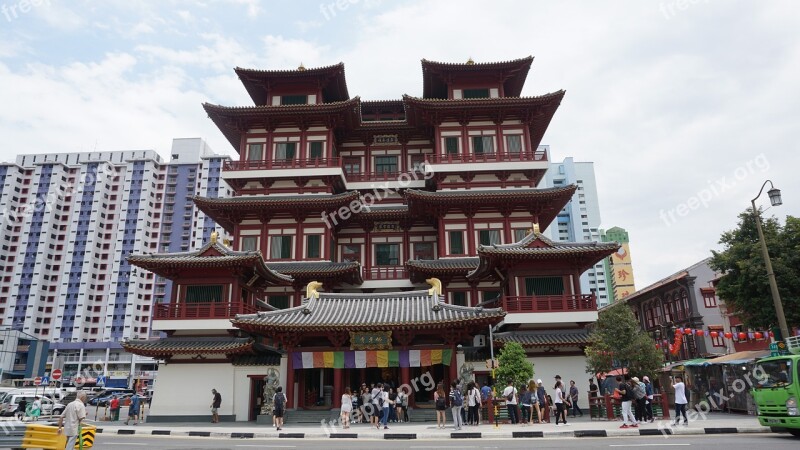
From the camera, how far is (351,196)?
34688 millimetres

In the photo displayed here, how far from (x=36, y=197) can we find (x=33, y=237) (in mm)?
8767

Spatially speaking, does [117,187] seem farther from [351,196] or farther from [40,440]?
[40,440]

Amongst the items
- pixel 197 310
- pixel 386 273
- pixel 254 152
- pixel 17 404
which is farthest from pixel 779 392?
pixel 17 404

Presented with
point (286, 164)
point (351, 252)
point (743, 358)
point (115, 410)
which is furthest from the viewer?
point (351, 252)

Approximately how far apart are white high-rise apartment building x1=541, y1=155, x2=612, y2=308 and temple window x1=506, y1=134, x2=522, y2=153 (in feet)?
301

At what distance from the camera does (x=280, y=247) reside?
3609 cm

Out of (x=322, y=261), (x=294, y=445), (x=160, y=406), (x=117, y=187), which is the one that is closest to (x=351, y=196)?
(x=322, y=261)

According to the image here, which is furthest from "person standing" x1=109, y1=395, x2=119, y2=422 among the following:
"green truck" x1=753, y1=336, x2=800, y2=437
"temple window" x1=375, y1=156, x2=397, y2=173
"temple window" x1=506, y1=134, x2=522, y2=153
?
"green truck" x1=753, y1=336, x2=800, y2=437

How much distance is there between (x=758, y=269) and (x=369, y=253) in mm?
24773

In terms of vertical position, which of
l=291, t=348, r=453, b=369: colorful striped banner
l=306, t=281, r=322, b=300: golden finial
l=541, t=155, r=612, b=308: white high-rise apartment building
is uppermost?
l=541, t=155, r=612, b=308: white high-rise apartment building

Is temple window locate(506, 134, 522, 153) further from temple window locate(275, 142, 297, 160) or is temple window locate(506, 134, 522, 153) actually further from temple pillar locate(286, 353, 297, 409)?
temple pillar locate(286, 353, 297, 409)

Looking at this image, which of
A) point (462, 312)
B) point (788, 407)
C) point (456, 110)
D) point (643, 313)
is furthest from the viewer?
point (643, 313)

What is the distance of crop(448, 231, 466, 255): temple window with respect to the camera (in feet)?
115

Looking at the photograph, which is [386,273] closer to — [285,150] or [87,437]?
[285,150]
